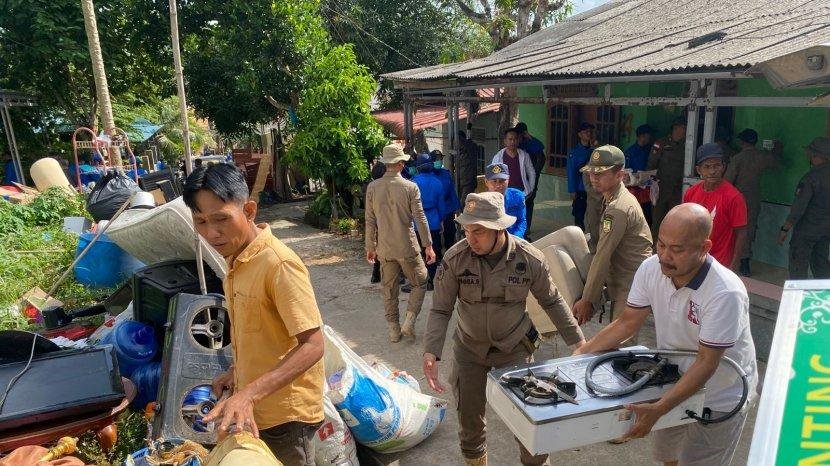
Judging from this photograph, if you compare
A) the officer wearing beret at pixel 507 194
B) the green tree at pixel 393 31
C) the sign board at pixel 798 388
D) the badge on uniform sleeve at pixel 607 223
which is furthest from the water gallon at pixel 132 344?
the green tree at pixel 393 31

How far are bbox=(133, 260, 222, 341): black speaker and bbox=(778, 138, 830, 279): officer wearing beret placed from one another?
16.7 ft

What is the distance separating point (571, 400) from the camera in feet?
6.32

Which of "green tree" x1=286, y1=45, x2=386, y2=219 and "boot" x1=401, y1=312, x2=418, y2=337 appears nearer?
"boot" x1=401, y1=312, x2=418, y2=337

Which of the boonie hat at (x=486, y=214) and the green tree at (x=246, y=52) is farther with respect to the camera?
the green tree at (x=246, y=52)

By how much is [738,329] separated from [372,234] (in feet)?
12.6

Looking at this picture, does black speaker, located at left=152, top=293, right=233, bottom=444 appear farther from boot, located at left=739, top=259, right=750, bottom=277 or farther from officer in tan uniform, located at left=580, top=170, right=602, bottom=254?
A: boot, located at left=739, top=259, right=750, bottom=277

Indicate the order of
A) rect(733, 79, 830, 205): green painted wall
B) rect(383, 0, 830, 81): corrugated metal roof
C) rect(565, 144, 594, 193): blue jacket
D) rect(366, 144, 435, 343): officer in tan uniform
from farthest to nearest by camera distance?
rect(565, 144, 594, 193): blue jacket, rect(733, 79, 830, 205): green painted wall, rect(366, 144, 435, 343): officer in tan uniform, rect(383, 0, 830, 81): corrugated metal roof

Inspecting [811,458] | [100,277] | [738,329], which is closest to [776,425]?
[811,458]

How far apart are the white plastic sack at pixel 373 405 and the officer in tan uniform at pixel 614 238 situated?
124 centimetres

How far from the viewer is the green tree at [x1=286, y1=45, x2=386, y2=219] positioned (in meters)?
9.62

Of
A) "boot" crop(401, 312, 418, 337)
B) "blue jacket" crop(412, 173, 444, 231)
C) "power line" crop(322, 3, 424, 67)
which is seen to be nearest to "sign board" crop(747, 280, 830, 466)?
"boot" crop(401, 312, 418, 337)

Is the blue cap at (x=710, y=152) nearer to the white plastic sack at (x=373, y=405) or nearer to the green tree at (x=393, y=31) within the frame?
the white plastic sack at (x=373, y=405)

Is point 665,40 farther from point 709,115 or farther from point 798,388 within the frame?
point 798,388

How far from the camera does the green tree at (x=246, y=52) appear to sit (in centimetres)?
1147
